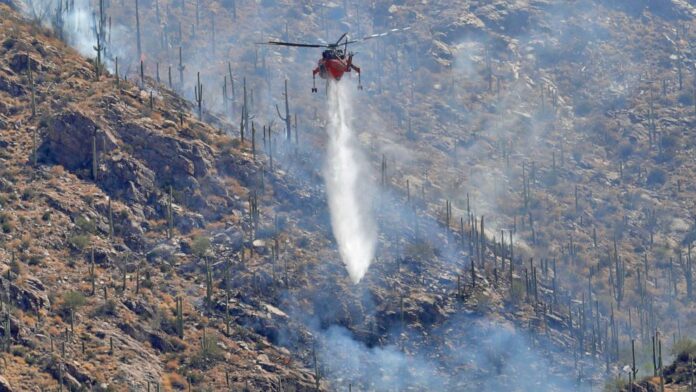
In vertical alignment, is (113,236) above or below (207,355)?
above

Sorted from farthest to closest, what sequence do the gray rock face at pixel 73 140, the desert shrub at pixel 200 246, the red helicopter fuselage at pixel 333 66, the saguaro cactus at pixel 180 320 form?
the gray rock face at pixel 73 140
the desert shrub at pixel 200 246
the saguaro cactus at pixel 180 320
the red helicopter fuselage at pixel 333 66

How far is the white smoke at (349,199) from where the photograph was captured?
12469cm

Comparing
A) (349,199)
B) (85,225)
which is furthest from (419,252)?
(85,225)

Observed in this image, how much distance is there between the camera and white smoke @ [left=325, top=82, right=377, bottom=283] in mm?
124688

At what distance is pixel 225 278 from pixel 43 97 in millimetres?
23074

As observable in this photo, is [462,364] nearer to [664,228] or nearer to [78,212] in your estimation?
[78,212]

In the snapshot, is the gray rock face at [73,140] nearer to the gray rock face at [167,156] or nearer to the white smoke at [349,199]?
the gray rock face at [167,156]

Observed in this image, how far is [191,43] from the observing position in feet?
559

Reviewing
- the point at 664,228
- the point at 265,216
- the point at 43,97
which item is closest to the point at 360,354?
the point at 265,216

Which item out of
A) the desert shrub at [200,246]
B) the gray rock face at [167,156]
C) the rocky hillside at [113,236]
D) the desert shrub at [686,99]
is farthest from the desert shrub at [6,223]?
the desert shrub at [686,99]

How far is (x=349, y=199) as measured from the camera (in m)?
133

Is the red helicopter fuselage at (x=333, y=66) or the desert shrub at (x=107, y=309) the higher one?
the red helicopter fuselage at (x=333, y=66)

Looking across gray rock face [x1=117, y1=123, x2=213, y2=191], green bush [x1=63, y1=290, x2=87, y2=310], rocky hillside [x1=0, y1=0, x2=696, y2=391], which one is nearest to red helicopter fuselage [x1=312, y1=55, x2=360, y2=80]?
rocky hillside [x1=0, y1=0, x2=696, y2=391]

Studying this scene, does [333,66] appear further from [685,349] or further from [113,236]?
[685,349]
